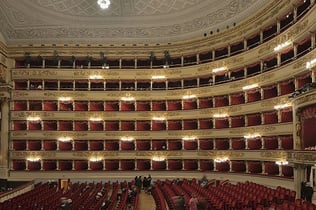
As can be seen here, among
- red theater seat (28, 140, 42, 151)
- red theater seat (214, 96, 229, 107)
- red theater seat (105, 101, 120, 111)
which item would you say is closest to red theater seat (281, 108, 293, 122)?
red theater seat (214, 96, 229, 107)

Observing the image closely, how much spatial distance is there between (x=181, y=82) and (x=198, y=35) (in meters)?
4.25

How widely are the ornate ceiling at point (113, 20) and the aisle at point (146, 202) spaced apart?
45.9ft

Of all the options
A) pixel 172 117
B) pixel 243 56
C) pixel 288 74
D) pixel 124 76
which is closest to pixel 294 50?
pixel 288 74

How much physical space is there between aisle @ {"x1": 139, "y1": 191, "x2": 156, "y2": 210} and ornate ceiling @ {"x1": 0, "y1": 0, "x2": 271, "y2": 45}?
14.0 m

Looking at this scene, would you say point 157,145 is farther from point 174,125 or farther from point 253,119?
point 253,119

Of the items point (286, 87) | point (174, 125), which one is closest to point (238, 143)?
point (174, 125)

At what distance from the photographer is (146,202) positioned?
22.9 m

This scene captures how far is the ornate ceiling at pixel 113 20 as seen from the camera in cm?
3026

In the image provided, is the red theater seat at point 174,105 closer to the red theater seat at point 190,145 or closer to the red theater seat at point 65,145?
the red theater seat at point 190,145

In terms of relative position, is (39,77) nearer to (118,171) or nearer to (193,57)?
(118,171)

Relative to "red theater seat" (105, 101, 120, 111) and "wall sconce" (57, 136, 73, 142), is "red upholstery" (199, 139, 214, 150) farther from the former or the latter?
"wall sconce" (57, 136, 73, 142)

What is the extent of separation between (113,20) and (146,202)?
53.9 feet

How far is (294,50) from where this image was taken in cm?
2231

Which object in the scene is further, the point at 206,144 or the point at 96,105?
the point at 96,105
